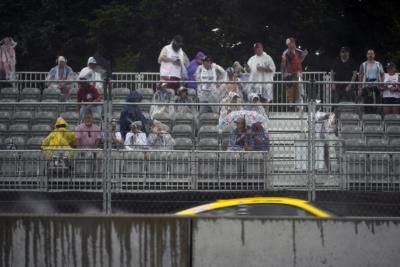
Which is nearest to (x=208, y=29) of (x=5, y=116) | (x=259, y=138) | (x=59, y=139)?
(x=5, y=116)

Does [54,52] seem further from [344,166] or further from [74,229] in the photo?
[74,229]

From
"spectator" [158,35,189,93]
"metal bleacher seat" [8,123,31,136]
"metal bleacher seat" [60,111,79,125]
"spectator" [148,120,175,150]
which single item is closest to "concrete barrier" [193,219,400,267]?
"spectator" [148,120,175,150]

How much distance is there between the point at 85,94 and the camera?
56.0 ft

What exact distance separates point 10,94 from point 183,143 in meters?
4.44

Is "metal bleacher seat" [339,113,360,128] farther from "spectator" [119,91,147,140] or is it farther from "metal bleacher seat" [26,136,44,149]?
"metal bleacher seat" [26,136,44,149]

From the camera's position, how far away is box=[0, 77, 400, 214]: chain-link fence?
52.4 feet

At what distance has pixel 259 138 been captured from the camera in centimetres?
1625

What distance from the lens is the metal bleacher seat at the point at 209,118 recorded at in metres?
16.5

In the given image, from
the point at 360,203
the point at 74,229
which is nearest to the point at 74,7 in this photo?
the point at 360,203

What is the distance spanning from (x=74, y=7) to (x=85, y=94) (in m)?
20.4

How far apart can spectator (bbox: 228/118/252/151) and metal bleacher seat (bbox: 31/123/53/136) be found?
2.90m

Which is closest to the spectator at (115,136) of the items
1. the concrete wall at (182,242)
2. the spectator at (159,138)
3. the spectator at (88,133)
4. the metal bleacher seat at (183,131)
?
the spectator at (88,133)

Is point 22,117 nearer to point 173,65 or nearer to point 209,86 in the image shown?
point 209,86

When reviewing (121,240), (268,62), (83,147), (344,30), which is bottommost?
(121,240)
